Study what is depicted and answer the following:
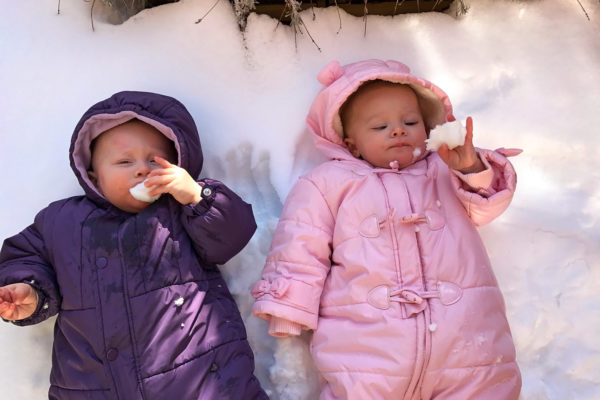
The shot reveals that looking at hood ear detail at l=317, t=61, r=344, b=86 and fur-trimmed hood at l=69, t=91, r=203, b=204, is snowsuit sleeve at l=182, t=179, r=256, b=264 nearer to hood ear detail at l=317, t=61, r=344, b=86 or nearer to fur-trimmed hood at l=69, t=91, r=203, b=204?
fur-trimmed hood at l=69, t=91, r=203, b=204

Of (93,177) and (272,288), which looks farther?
(93,177)

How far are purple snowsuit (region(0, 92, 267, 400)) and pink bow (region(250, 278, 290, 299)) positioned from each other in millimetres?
100

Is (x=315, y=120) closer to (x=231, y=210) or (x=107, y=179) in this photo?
(x=231, y=210)

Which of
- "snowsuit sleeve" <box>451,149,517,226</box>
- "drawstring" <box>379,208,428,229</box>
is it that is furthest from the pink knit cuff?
"snowsuit sleeve" <box>451,149,517,226</box>

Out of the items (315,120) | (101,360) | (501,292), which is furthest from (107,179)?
(501,292)

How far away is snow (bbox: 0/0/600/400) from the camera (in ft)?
6.93

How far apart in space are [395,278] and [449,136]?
17.9 inches

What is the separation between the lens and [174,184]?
188 centimetres

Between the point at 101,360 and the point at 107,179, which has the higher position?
the point at 107,179

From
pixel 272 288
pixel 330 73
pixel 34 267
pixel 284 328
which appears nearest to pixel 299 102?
pixel 330 73

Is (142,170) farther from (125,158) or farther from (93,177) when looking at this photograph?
(93,177)

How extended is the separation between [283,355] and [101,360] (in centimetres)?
56

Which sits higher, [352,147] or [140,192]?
[140,192]

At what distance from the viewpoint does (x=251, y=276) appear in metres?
2.15
